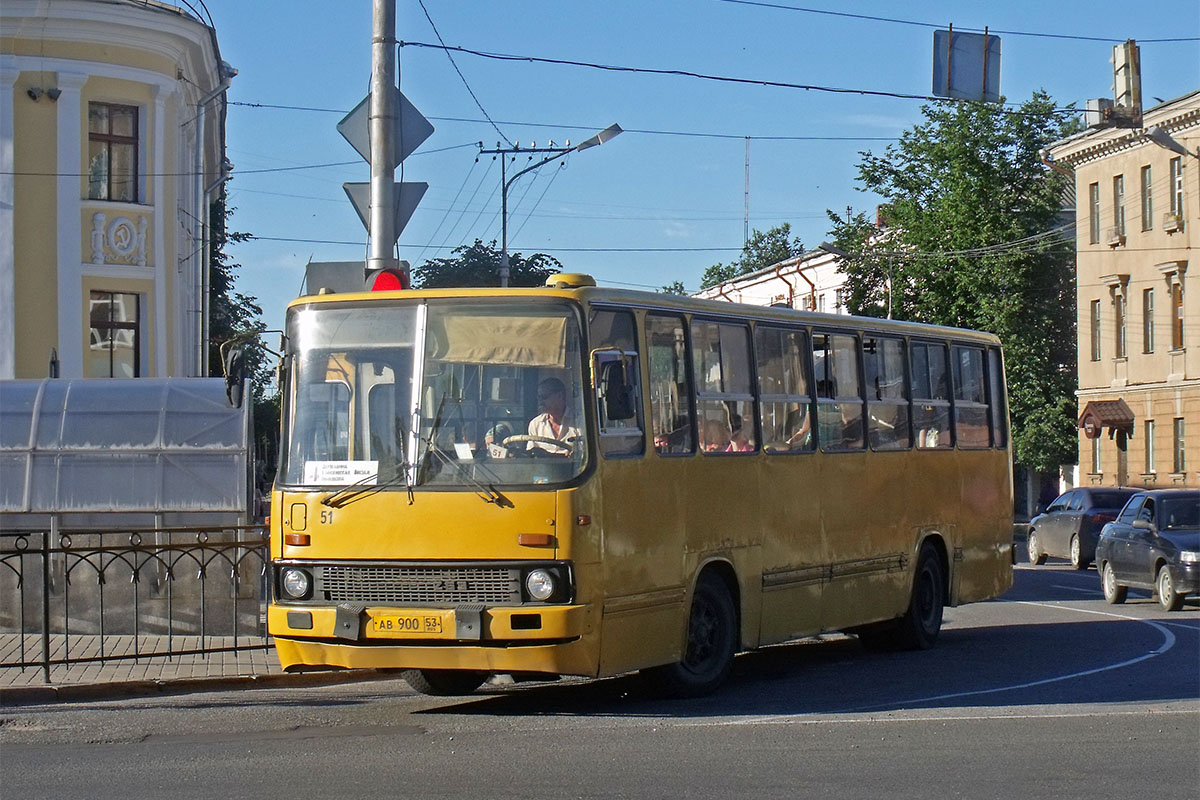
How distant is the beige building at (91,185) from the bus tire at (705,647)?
814 inches

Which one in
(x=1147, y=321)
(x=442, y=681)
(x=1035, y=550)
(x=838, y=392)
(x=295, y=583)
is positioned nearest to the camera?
(x=295, y=583)

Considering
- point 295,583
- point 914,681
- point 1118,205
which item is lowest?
point 914,681

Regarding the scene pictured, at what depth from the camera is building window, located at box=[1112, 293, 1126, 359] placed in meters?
55.7

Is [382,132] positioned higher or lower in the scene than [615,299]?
higher

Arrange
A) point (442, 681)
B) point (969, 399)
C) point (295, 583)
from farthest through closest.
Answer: point (969, 399), point (442, 681), point (295, 583)

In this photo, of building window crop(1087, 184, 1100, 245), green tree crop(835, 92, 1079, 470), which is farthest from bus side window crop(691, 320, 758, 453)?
green tree crop(835, 92, 1079, 470)

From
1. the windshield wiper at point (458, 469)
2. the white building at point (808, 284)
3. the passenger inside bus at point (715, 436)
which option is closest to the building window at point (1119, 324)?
the white building at point (808, 284)

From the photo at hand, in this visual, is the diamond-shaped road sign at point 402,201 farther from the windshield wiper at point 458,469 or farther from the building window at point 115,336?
the building window at point 115,336

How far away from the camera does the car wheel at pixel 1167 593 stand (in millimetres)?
21219

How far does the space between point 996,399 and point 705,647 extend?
719cm

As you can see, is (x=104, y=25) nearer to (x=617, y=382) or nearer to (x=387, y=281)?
(x=387, y=281)

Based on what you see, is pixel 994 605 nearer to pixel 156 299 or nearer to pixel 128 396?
pixel 128 396

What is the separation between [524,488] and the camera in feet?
35.8

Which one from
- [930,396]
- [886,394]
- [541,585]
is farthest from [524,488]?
[930,396]
